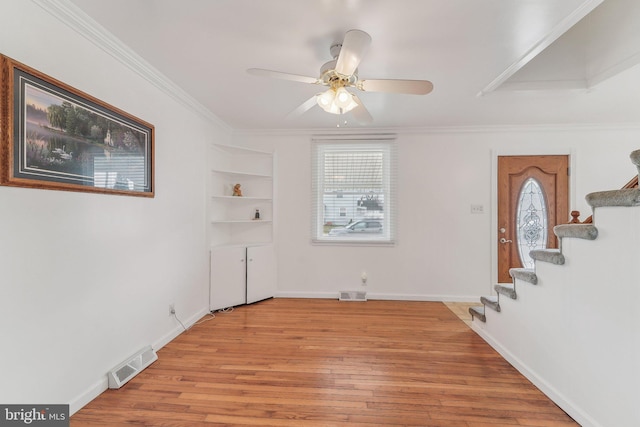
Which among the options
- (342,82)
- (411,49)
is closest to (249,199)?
(342,82)

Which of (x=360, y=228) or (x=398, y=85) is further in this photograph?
(x=360, y=228)

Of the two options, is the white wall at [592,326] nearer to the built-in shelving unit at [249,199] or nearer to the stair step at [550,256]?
the stair step at [550,256]

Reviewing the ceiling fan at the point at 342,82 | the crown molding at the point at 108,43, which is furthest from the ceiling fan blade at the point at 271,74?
the crown molding at the point at 108,43

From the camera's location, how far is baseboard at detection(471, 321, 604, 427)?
1584 millimetres

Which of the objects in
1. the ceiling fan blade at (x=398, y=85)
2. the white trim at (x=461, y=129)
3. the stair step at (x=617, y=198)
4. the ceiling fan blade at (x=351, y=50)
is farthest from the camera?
the white trim at (x=461, y=129)

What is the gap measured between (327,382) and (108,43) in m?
2.83

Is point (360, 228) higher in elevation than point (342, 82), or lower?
lower

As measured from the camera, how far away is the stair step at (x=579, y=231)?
1553 mm

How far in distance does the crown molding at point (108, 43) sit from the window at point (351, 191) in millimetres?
1957

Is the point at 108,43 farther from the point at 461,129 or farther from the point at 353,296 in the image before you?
the point at 461,129

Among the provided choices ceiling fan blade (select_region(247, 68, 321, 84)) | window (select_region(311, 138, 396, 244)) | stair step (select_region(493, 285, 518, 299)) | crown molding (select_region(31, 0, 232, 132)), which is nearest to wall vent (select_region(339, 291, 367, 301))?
window (select_region(311, 138, 396, 244))

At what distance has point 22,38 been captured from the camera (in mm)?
1409

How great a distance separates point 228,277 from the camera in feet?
11.5

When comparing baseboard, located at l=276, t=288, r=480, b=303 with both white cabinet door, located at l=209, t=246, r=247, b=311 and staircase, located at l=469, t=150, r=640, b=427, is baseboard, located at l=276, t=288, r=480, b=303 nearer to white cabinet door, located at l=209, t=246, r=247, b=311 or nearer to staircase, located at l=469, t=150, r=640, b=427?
white cabinet door, located at l=209, t=246, r=247, b=311
